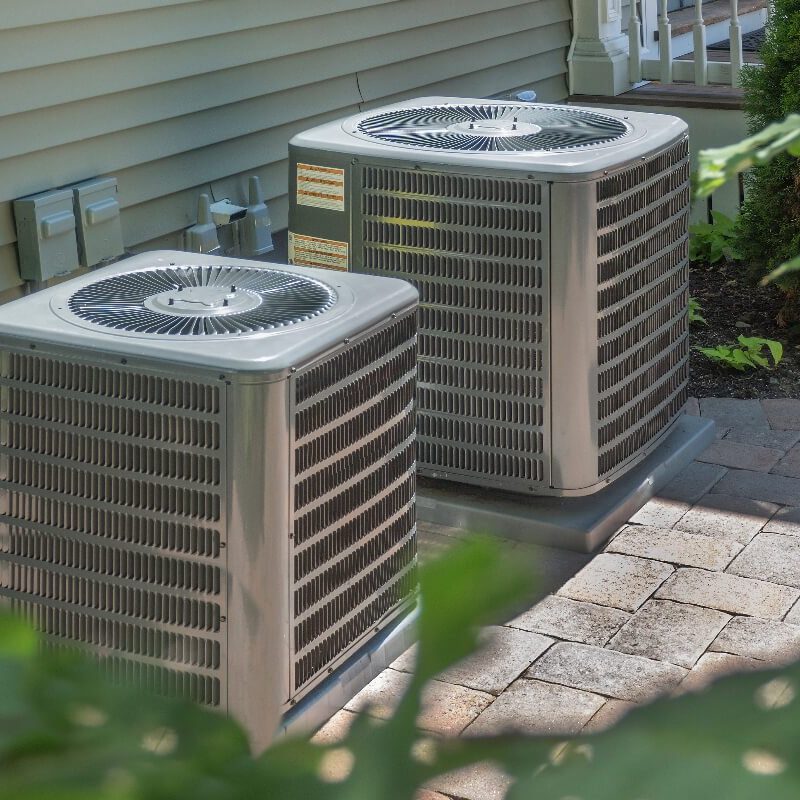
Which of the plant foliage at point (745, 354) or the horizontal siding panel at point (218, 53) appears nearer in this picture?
the horizontal siding panel at point (218, 53)

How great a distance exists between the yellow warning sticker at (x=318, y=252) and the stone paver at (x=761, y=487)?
4.68 feet

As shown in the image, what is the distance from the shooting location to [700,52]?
7141 mm

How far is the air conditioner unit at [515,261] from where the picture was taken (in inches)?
146

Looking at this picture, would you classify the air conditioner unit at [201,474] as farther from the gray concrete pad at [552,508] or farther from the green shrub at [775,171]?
the green shrub at [775,171]

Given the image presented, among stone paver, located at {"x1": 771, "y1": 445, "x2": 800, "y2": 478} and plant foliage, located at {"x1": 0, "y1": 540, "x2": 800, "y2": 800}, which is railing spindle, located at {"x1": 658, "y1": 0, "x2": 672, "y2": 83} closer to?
stone paver, located at {"x1": 771, "y1": 445, "x2": 800, "y2": 478}

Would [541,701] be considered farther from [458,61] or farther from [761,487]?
[458,61]

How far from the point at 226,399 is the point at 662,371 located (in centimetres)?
209

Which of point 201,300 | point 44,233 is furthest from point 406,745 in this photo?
point 44,233

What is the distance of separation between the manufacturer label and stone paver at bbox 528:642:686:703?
1470 millimetres

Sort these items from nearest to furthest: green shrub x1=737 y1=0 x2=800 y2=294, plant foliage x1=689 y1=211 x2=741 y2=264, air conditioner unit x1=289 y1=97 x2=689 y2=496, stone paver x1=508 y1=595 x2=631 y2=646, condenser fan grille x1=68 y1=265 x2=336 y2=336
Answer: condenser fan grille x1=68 y1=265 x2=336 y2=336 < stone paver x1=508 y1=595 x2=631 y2=646 < air conditioner unit x1=289 y1=97 x2=689 y2=496 < green shrub x1=737 y1=0 x2=800 y2=294 < plant foliage x1=689 y1=211 x2=741 y2=264

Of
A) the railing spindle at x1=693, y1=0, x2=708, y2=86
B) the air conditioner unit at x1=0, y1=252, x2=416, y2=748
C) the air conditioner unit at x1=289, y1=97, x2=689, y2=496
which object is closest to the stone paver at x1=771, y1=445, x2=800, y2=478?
the air conditioner unit at x1=289, y1=97, x2=689, y2=496

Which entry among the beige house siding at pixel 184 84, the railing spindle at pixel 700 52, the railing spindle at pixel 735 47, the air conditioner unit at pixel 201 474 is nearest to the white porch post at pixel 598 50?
the railing spindle at pixel 700 52

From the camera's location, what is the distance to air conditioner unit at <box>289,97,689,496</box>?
12.2 ft

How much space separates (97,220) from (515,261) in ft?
4.58
